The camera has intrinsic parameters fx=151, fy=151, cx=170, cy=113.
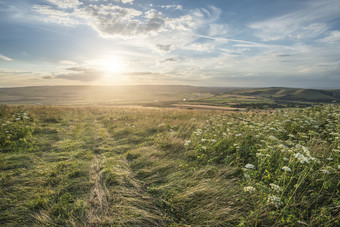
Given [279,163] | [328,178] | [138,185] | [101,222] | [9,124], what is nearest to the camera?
[101,222]

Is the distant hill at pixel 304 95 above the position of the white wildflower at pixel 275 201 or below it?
above

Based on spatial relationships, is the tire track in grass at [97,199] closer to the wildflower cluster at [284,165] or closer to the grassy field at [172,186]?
the grassy field at [172,186]

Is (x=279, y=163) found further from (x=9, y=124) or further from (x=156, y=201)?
(x=9, y=124)

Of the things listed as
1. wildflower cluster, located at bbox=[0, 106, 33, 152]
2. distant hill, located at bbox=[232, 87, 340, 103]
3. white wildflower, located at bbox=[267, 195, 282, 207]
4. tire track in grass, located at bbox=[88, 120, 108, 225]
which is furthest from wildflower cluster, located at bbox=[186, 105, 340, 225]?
distant hill, located at bbox=[232, 87, 340, 103]

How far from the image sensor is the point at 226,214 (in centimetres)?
346

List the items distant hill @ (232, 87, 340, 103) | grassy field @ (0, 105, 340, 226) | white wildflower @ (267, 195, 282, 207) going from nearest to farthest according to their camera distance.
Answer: white wildflower @ (267, 195, 282, 207)
grassy field @ (0, 105, 340, 226)
distant hill @ (232, 87, 340, 103)

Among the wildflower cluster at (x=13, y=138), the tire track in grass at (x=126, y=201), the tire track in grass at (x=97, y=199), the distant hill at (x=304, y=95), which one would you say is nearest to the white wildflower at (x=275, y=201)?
the tire track in grass at (x=126, y=201)

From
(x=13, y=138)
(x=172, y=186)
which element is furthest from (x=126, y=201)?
(x=13, y=138)

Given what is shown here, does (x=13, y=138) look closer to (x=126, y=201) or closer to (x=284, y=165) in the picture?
(x=126, y=201)

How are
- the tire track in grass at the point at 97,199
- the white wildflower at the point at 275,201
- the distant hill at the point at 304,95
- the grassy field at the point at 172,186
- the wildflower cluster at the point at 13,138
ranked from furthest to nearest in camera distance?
the distant hill at the point at 304,95, the wildflower cluster at the point at 13,138, the tire track in grass at the point at 97,199, the grassy field at the point at 172,186, the white wildflower at the point at 275,201

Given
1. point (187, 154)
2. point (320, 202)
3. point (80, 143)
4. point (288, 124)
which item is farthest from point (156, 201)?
point (288, 124)

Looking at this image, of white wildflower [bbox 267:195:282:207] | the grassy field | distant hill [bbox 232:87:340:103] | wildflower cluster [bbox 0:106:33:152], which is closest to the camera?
white wildflower [bbox 267:195:282:207]

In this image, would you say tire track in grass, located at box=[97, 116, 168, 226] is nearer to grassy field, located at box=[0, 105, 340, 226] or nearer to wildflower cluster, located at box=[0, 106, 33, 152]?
grassy field, located at box=[0, 105, 340, 226]

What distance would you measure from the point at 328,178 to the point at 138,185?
520cm
